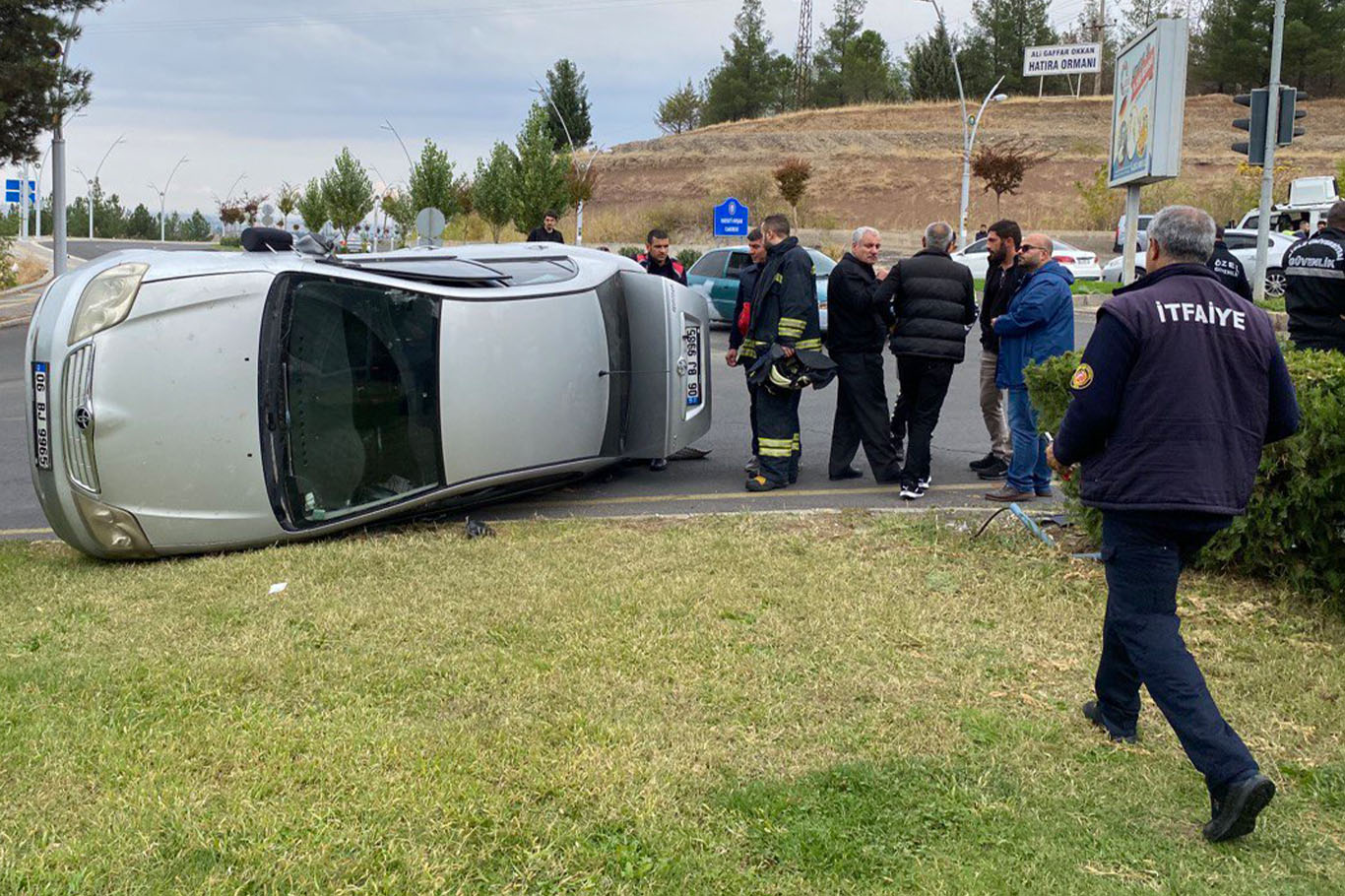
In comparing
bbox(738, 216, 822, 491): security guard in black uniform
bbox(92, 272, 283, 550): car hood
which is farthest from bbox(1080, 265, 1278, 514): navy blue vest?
bbox(738, 216, 822, 491): security guard in black uniform

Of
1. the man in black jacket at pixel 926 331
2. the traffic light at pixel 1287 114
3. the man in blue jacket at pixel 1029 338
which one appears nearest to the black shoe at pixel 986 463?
the man in blue jacket at pixel 1029 338

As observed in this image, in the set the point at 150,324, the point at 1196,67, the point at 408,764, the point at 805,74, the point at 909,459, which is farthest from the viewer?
the point at 805,74

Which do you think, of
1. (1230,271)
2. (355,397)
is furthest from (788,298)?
(355,397)

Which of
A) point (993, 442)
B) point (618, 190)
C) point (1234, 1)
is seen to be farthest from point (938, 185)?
point (993, 442)

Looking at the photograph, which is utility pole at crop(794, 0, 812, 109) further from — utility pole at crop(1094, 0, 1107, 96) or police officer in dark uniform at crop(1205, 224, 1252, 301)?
police officer in dark uniform at crop(1205, 224, 1252, 301)

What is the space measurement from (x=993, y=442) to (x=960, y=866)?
632 centimetres

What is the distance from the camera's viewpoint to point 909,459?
332 inches

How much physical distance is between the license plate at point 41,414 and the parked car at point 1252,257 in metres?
22.1

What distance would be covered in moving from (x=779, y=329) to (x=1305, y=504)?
383 cm

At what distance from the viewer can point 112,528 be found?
638cm

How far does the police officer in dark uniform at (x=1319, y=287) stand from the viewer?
7004mm

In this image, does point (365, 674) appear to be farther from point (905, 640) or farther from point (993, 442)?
point (993, 442)

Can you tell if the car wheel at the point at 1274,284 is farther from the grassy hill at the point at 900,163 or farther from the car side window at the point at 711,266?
the grassy hill at the point at 900,163

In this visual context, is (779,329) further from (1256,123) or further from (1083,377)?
(1256,123)
